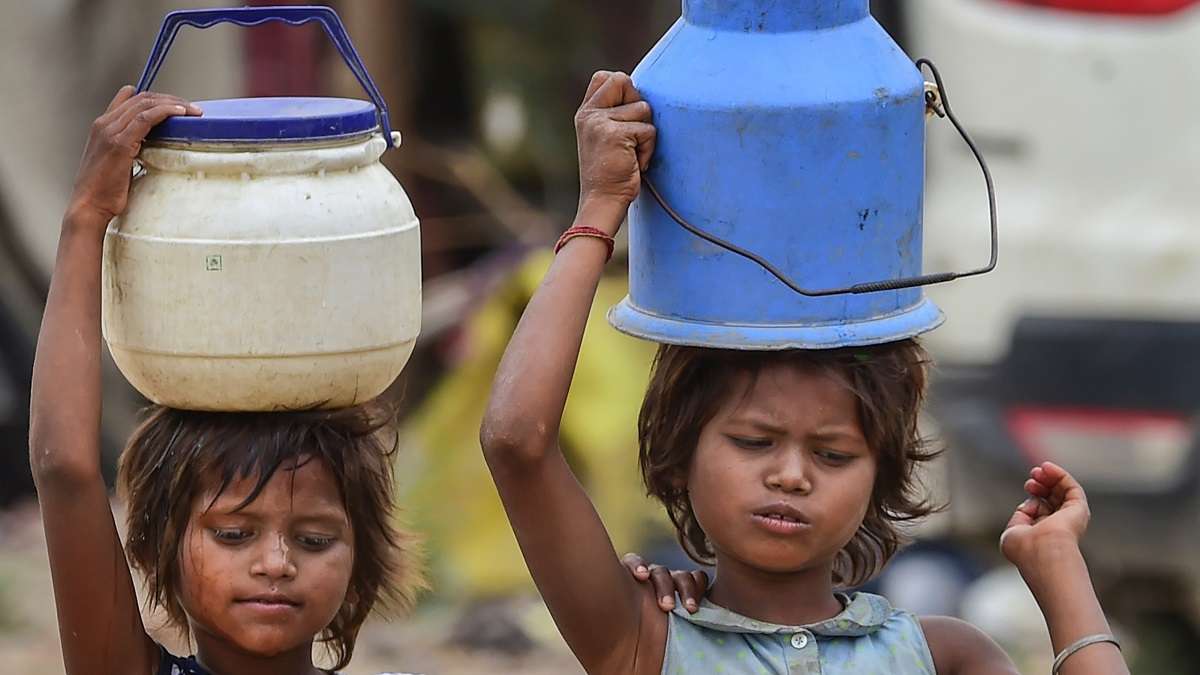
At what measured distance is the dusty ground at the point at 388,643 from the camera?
5832mm

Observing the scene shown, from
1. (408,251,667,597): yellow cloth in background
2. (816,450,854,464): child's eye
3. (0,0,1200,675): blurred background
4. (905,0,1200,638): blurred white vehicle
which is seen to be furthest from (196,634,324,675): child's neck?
(408,251,667,597): yellow cloth in background

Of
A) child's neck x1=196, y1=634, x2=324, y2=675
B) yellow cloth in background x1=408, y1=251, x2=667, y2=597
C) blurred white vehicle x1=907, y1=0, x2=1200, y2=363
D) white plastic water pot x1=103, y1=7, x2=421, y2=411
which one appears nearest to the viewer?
white plastic water pot x1=103, y1=7, x2=421, y2=411

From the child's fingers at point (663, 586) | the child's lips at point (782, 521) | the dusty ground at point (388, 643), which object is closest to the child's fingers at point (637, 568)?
the child's fingers at point (663, 586)

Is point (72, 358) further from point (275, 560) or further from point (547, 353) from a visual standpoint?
A: point (547, 353)

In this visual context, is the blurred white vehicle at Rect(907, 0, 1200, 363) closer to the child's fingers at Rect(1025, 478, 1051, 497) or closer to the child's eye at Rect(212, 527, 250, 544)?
the child's fingers at Rect(1025, 478, 1051, 497)

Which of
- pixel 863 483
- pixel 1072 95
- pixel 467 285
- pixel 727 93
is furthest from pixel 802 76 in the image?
pixel 467 285

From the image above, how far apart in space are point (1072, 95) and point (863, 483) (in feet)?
7.84

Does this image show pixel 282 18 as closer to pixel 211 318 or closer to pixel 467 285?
pixel 211 318

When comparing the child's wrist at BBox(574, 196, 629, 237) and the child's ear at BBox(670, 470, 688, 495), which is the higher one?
the child's wrist at BBox(574, 196, 629, 237)

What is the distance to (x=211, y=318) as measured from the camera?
274cm

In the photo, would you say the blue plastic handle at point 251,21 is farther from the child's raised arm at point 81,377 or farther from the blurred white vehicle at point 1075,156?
the blurred white vehicle at point 1075,156

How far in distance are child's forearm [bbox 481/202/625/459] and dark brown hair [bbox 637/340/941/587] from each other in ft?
0.78

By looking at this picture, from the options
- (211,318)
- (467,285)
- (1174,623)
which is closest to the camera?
(211,318)

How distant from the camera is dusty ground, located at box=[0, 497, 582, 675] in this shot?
5.83 meters
